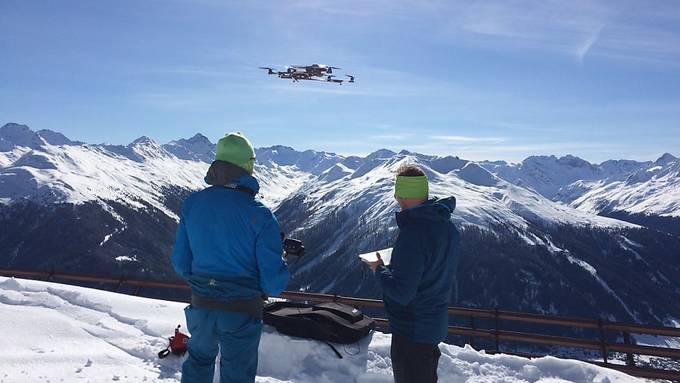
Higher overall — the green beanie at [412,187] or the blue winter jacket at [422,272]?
the green beanie at [412,187]

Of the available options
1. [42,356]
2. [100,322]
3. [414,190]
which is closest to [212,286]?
[414,190]

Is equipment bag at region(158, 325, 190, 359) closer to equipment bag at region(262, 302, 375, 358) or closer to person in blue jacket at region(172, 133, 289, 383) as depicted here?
equipment bag at region(262, 302, 375, 358)

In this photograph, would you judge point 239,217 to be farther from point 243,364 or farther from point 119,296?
point 119,296

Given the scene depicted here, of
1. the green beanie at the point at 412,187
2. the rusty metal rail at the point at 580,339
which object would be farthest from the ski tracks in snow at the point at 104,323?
the green beanie at the point at 412,187

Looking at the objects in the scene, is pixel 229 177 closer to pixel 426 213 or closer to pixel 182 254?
pixel 182 254

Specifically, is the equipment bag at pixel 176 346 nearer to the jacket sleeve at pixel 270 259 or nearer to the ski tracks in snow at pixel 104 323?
the ski tracks in snow at pixel 104 323

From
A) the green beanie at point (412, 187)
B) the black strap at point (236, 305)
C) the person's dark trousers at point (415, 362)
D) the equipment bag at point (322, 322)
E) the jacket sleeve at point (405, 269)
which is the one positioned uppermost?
the green beanie at point (412, 187)
